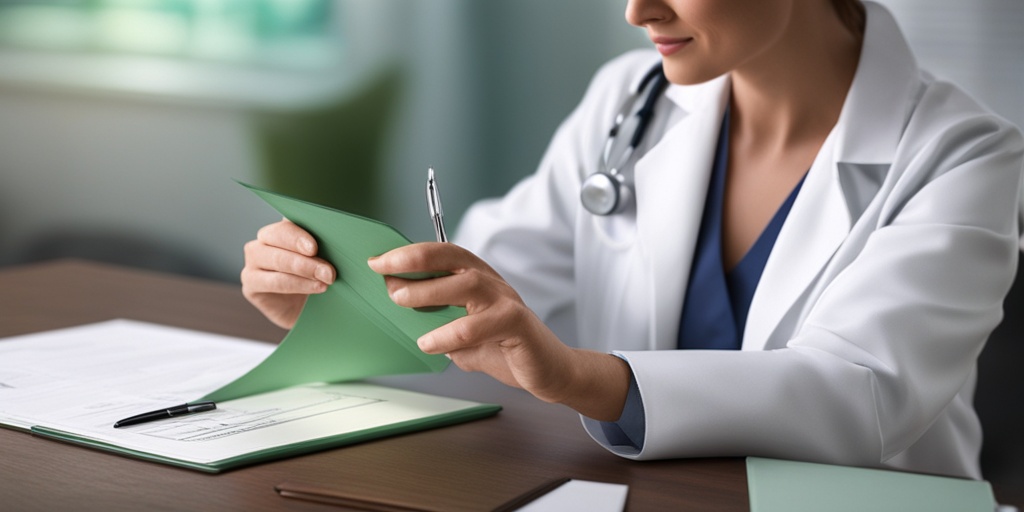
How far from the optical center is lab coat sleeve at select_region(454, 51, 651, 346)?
160 cm

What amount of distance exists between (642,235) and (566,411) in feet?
1.37

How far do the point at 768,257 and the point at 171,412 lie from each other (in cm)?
75

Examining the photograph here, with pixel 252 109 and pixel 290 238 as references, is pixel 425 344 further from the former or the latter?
pixel 252 109

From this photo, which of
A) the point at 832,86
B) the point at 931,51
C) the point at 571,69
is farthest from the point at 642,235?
the point at 571,69

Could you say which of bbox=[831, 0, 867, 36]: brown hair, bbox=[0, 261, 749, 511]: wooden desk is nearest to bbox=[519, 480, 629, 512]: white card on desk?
bbox=[0, 261, 749, 511]: wooden desk

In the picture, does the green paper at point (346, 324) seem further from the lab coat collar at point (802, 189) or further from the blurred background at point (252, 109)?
the blurred background at point (252, 109)

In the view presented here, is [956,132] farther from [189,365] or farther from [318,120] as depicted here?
[318,120]

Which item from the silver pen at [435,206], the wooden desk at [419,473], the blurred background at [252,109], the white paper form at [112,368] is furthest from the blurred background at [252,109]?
the wooden desk at [419,473]

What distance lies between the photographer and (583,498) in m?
0.84

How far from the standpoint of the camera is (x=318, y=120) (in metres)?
3.84

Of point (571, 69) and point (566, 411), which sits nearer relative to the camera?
point (566, 411)

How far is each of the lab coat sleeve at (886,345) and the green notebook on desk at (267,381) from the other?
22 centimetres

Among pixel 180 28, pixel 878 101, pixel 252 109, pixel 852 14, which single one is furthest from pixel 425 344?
pixel 180 28

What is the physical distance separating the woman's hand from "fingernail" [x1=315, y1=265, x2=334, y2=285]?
0.10 metres
